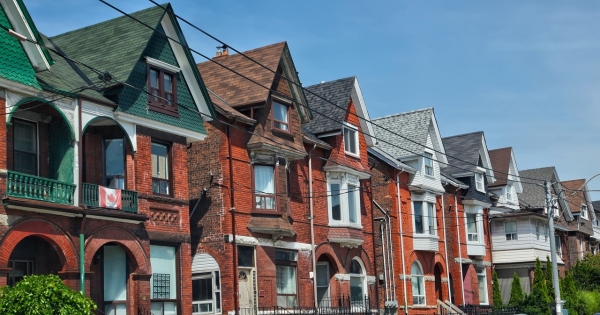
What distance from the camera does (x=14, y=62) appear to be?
23734mm

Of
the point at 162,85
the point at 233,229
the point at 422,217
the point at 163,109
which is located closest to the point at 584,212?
the point at 422,217

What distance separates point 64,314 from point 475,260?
132ft

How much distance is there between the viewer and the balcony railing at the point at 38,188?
23.1 meters

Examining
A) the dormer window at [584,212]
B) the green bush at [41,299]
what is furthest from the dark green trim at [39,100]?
the dormer window at [584,212]

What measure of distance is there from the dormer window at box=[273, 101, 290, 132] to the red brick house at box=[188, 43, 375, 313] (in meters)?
0.04

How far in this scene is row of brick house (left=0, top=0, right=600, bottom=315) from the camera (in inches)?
973

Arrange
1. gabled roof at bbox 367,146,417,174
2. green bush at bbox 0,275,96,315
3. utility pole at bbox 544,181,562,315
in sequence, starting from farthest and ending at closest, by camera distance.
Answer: gabled roof at bbox 367,146,417,174
utility pole at bbox 544,181,562,315
green bush at bbox 0,275,96,315

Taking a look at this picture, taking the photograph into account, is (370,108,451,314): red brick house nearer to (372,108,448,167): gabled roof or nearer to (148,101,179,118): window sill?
(372,108,448,167): gabled roof

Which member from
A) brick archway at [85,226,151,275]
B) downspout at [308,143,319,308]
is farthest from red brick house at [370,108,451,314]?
brick archway at [85,226,151,275]

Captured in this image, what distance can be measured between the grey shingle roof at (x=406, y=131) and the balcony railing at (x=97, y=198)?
22700 millimetres

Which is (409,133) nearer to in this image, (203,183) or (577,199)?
(203,183)

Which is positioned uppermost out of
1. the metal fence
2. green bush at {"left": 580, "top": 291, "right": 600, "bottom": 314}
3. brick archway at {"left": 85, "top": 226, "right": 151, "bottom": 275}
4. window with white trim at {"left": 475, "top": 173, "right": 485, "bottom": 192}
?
window with white trim at {"left": 475, "top": 173, "right": 485, "bottom": 192}

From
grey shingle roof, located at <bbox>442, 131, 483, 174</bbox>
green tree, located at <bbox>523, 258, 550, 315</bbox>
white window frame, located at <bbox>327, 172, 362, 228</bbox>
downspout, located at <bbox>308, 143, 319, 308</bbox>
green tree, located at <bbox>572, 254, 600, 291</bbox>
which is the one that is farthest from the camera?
green tree, located at <bbox>572, 254, 600, 291</bbox>

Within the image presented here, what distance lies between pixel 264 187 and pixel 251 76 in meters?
4.88
